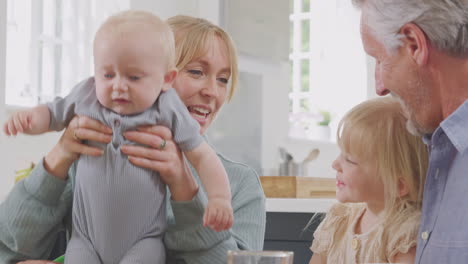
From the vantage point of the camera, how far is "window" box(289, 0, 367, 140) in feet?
20.9

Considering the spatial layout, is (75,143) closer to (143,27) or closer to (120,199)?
(120,199)

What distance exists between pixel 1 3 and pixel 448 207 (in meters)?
1.22

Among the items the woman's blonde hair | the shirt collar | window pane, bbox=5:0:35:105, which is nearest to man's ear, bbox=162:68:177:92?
the woman's blonde hair

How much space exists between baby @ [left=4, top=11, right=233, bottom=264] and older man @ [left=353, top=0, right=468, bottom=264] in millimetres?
449

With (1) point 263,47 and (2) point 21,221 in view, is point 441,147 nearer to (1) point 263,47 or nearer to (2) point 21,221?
(2) point 21,221

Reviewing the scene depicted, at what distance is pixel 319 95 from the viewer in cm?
657

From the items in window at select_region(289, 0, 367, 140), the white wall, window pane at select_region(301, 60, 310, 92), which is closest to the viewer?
the white wall

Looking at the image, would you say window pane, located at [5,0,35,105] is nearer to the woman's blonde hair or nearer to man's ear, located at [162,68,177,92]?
the woman's blonde hair

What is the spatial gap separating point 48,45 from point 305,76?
272cm

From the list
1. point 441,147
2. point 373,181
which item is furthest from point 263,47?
point 441,147

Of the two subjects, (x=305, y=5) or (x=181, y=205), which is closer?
(x=181, y=205)

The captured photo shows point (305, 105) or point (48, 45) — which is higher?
point (48, 45)

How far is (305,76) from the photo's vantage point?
21.6 feet

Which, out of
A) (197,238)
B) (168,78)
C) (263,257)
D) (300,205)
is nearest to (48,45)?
(300,205)
